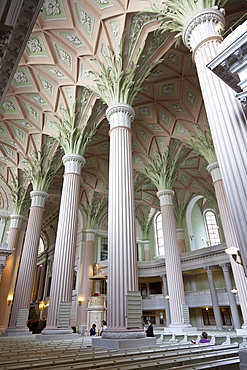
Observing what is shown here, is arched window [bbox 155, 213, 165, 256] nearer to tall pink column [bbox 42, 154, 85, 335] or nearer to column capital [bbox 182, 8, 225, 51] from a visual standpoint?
tall pink column [bbox 42, 154, 85, 335]

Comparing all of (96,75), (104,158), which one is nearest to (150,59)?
(96,75)

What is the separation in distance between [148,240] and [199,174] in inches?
361

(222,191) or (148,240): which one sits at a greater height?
(148,240)

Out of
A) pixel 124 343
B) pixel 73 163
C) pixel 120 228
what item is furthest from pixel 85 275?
pixel 124 343

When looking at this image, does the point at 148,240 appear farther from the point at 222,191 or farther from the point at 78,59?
the point at 78,59

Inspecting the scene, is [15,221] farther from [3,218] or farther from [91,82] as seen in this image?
[91,82]

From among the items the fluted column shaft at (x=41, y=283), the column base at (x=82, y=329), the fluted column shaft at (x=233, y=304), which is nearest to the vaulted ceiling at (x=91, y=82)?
the fluted column shaft at (x=233, y=304)

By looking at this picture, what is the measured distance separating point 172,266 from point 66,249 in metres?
6.24

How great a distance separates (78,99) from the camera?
46.7ft

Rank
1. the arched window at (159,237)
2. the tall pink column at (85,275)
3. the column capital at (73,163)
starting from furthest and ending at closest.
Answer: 1. the arched window at (159,237)
2. the tall pink column at (85,275)
3. the column capital at (73,163)

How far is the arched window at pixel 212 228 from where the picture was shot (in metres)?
23.3

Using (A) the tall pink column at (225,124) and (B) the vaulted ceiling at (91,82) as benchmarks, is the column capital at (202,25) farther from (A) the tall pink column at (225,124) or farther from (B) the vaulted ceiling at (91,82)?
(B) the vaulted ceiling at (91,82)

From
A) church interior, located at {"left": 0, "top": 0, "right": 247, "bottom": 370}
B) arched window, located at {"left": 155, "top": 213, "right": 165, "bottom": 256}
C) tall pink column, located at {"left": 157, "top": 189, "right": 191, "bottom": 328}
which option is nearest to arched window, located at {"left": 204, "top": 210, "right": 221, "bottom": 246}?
church interior, located at {"left": 0, "top": 0, "right": 247, "bottom": 370}

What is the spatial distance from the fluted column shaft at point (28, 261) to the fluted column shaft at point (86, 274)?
23.7ft
